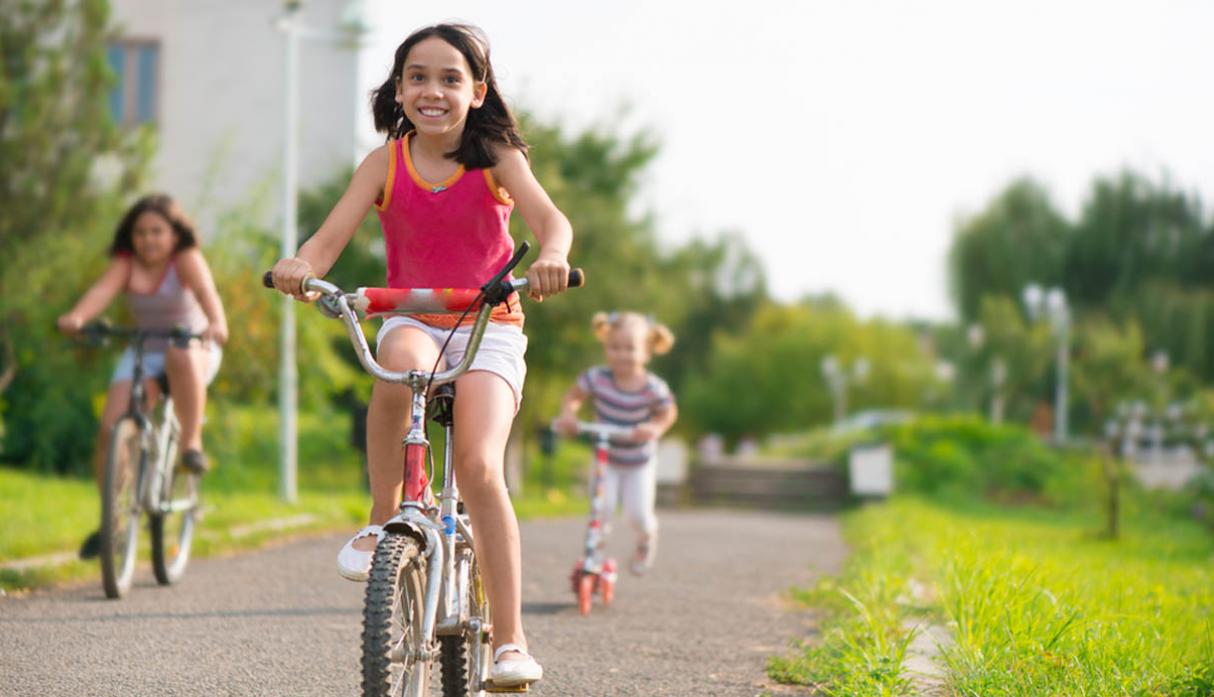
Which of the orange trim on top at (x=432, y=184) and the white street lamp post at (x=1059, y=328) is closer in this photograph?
the orange trim on top at (x=432, y=184)

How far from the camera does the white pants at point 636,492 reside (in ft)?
26.8

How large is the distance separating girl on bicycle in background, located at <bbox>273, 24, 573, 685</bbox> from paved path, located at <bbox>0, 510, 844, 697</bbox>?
3.44 feet

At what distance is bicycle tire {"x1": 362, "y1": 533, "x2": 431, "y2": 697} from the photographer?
129 inches

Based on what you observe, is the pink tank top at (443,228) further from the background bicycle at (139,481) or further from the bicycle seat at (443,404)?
the background bicycle at (139,481)

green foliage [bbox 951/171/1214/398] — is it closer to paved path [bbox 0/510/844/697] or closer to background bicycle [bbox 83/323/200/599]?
paved path [bbox 0/510/844/697]

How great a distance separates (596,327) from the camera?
8.10 metres

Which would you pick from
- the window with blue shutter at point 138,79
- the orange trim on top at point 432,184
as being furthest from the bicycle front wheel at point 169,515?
the window with blue shutter at point 138,79

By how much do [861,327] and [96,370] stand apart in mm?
57238

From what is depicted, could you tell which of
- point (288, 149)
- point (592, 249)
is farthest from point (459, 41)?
point (592, 249)

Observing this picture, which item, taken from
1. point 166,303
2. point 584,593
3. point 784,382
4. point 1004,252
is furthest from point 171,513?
point 784,382

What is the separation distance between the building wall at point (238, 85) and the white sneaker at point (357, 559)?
73.8 ft

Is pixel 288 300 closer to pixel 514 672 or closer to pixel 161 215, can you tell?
pixel 161 215

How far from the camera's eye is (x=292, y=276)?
3707 millimetres

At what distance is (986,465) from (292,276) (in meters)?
21.7
